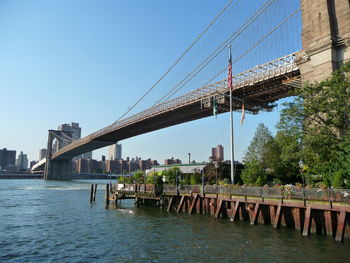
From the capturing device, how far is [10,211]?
108ft

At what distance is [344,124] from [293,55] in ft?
43.6

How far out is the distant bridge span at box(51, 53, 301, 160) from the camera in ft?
116

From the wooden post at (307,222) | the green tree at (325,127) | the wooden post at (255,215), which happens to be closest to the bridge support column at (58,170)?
the wooden post at (255,215)

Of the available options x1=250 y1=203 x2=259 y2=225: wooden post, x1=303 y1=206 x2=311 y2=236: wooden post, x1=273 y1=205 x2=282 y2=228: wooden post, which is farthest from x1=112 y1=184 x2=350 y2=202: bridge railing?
x1=303 y1=206 x2=311 y2=236: wooden post

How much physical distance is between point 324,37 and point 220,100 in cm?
1730

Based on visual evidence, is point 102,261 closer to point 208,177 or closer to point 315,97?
point 315,97

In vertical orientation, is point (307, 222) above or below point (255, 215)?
above

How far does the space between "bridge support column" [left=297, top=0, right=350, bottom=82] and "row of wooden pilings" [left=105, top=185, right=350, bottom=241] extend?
12521mm

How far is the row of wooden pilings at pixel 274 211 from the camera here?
A: 17938 mm

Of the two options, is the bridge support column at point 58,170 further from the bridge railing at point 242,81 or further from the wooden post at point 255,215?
the wooden post at point 255,215

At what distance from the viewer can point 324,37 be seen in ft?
88.2

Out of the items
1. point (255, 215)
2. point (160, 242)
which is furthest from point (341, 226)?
point (160, 242)

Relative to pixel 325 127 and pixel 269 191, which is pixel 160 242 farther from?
pixel 325 127

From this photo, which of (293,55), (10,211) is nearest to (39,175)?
(10,211)
